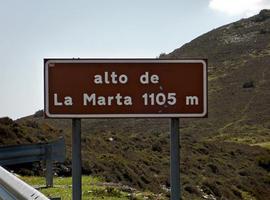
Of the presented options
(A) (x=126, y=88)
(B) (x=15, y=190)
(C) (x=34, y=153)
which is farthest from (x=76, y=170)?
(C) (x=34, y=153)

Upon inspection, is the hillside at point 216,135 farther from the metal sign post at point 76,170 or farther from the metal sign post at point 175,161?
the metal sign post at point 76,170

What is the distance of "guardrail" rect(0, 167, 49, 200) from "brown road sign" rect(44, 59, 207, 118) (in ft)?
2.18

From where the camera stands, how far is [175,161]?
530 cm

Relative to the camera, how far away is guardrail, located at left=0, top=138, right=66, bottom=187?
483 inches

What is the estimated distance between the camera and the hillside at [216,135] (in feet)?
72.4

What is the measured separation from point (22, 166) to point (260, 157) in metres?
23.6

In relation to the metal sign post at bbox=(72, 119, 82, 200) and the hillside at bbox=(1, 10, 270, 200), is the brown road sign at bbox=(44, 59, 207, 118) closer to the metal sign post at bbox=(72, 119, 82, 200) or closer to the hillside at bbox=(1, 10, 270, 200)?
the metal sign post at bbox=(72, 119, 82, 200)

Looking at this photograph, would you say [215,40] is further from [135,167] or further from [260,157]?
[135,167]

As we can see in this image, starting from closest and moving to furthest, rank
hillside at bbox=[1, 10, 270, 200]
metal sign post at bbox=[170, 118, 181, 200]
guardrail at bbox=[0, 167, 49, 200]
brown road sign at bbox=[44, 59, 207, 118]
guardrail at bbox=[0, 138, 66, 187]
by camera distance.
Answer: guardrail at bbox=[0, 167, 49, 200], metal sign post at bbox=[170, 118, 181, 200], brown road sign at bbox=[44, 59, 207, 118], guardrail at bbox=[0, 138, 66, 187], hillside at bbox=[1, 10, 270, 200]

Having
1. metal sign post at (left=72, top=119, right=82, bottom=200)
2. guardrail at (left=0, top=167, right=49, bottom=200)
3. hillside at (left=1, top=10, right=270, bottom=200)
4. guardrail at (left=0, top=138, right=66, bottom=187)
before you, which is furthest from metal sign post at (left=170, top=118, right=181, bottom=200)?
guardrail at (left=0, top=138, right=66, bottom=187)

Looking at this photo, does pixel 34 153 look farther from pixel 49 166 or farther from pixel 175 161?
pixel 175 161

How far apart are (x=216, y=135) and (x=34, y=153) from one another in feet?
173

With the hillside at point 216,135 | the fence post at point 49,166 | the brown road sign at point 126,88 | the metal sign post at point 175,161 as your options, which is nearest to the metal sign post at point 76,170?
the brown road sign at point 126,88

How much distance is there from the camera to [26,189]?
14.5ft
